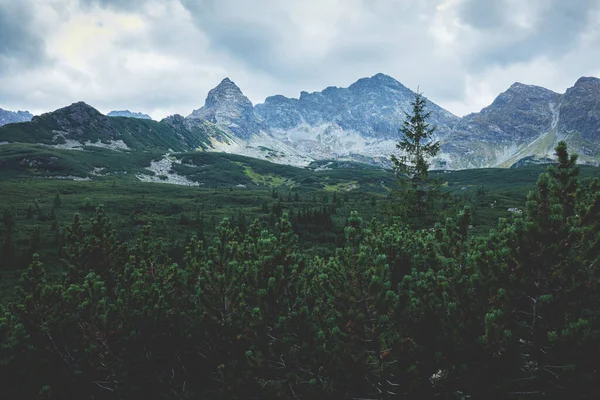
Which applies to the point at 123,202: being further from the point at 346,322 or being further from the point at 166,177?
the point at 166,177

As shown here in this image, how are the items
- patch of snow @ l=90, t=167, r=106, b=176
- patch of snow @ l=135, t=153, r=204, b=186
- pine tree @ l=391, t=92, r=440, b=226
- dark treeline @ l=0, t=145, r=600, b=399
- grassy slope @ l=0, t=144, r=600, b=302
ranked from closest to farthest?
dark treeline @ l=0, t=145, r=600, b=399 < pine tree @ l=391, t=92, r=440, b=226 < grassy slope @ l=0, t=144, r=600, b=302 < patch of snow @ l=90, t=167, r=106, b=176 < patch of snow @ l=135, t=153, r=204, b=186

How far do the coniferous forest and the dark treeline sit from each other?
4cm

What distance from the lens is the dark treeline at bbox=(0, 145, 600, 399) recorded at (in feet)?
29.7

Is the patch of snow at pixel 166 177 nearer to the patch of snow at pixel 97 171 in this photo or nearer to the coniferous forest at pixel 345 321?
the patch of snow at pixel 97 171

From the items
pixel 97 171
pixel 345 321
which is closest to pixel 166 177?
pixel 97 171

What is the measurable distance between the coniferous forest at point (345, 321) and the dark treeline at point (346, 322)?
0.04 m

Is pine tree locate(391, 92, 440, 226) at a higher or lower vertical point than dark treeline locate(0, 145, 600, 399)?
higher

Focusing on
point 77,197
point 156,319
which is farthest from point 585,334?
point 77,197

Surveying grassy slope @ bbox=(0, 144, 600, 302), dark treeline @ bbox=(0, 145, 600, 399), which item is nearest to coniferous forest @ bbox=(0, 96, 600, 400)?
dark treeline @ bbox=(0, 145, 600, 399)

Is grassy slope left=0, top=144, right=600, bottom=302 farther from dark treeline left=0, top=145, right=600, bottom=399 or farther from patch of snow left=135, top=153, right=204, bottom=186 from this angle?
dark treeline left=0, top=145, right=600, bottom=399

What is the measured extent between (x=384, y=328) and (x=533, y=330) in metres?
3.81

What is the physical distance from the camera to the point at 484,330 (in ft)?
31.2

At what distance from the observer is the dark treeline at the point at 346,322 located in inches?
356

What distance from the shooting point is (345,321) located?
10.4 metres
